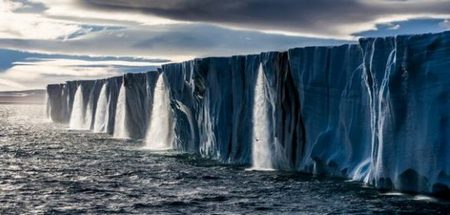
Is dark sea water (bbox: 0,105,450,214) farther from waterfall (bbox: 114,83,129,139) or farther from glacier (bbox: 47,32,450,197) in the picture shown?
waterfall (bbox: 114,83,129,139)

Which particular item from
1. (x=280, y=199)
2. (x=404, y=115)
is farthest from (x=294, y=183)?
(x=404, y=115)

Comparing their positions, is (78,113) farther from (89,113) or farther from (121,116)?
(121,116)

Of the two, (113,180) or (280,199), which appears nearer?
(280,199)

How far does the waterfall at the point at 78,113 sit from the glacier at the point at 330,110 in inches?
1251

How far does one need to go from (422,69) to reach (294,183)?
562 centimetres

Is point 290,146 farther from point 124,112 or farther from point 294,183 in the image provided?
point 124,112

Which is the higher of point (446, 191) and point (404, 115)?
point (404, 115)

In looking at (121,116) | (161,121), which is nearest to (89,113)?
(121,116)

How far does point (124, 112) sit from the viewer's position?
169ft

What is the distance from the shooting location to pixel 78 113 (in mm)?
71375

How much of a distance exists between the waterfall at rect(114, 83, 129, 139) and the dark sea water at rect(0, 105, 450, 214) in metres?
19.6

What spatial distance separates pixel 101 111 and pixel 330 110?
4065 cm

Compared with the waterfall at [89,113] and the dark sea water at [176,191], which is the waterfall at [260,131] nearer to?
the dark sea water at [176,191]

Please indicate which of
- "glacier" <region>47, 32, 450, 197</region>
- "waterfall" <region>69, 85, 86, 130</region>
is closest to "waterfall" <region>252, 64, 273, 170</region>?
"glacier" <region>47, 32, 450, 197</region>
